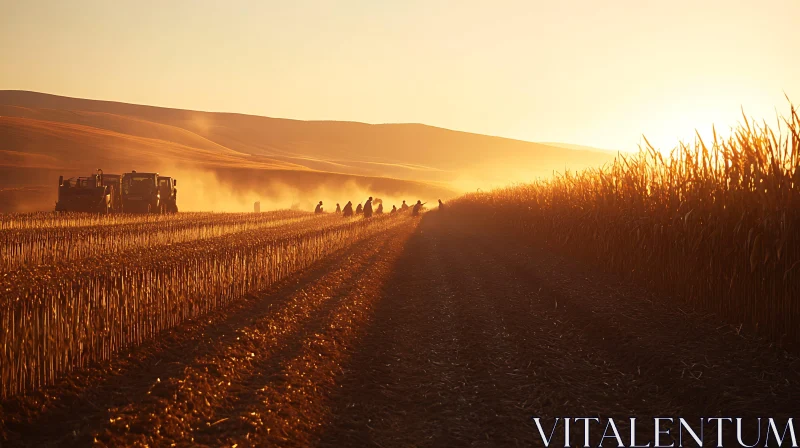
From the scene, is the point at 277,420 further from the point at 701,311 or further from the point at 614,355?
the point at 701,311

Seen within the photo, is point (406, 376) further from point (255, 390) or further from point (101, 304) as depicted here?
point (101, 304)

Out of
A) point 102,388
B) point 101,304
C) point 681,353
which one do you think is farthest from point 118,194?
point 681,353

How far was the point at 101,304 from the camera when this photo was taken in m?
7.67

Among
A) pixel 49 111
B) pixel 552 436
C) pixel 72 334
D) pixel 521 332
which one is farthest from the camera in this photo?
pixel 49 111

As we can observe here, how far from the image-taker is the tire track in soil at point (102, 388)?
5457 mm

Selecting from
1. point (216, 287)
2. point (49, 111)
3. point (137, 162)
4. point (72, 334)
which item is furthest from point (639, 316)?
point (49, 111)

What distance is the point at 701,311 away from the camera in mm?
9906

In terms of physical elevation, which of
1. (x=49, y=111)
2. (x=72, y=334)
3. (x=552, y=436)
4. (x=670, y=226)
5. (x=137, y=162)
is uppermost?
(x=49, y=111)

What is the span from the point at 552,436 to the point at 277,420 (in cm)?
268

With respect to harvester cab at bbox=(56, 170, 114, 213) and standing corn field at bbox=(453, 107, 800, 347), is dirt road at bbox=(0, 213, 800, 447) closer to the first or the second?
standing corn field at bbox=(453, 107, 800, 347)

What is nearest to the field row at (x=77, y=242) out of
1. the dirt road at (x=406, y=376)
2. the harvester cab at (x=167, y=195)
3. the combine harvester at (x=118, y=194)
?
the dirt road at (x=406, y=376)

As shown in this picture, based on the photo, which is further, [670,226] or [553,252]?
[553,252]

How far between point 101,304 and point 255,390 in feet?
8.47

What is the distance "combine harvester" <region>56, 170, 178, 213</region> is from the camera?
34.7 metres
